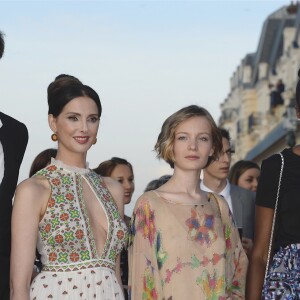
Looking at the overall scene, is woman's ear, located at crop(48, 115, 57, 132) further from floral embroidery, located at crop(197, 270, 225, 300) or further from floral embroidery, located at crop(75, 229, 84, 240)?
floral embroidery, located at crop(197, 270, 225, 300)

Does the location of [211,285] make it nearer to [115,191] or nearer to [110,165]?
[115,191]

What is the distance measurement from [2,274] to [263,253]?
4.84 ft

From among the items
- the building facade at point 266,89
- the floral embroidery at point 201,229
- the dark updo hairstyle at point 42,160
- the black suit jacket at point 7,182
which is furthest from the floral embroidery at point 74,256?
the building facade at point 266,89

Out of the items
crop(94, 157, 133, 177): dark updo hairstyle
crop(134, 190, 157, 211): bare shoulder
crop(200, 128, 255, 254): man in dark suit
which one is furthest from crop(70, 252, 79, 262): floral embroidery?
crop(200, 128, 255, 254): man in dark suit

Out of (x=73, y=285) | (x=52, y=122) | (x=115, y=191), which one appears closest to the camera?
(x=73, y=285)

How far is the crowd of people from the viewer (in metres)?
6.07

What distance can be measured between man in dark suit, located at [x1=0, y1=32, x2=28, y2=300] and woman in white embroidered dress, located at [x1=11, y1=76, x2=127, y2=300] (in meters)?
0.07

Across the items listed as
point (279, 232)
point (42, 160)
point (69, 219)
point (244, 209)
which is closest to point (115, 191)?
point (69, 219)

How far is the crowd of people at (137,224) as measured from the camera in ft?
19.9

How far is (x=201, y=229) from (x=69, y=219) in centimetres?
86

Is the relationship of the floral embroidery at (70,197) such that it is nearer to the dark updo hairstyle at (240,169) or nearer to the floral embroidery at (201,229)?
the floral embroidery at (201,229)

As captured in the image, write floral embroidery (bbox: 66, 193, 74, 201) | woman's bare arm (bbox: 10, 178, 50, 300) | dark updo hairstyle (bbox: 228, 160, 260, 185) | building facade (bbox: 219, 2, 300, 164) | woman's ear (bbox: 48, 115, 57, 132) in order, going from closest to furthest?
woman's bare arm (bbox: 10, 178, 50, 300), floral embroidery (bbox: 66, 193, 74, 201), woman's ear (bbox: 48, 115, 57, 132), dark updo hairstyle (bbox: 228, 160, 260, 185), building facade (bbox: 219, 2, 300, 164)

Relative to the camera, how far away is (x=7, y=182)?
605 cm

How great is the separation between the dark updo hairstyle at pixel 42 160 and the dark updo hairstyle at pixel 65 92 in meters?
1.35
